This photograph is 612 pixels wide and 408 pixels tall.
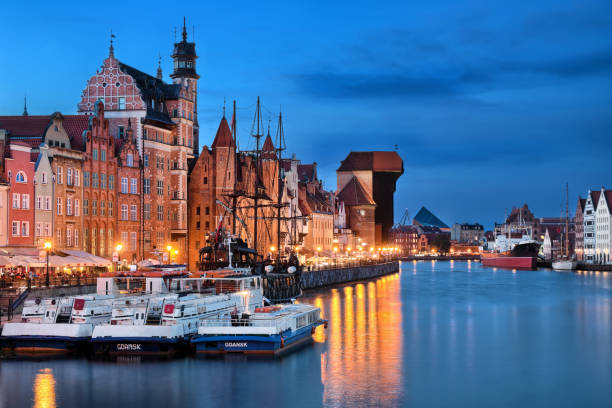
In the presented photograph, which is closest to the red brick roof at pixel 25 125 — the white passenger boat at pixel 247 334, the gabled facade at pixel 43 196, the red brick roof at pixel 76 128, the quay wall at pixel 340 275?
the gabled facade at pixel 43 196

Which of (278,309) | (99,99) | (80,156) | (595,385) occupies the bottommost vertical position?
(595,385)

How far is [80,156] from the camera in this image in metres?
89.2

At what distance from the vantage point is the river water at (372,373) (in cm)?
4262

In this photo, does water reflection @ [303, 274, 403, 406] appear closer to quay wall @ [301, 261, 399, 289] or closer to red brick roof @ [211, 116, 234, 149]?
quay wall @ [301, 261, 399, 289]

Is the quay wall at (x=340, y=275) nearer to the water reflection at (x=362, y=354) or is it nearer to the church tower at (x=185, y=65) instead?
the water reflection at (x=362, y=354)

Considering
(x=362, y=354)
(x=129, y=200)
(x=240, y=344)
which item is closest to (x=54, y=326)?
(x=240, y=344)

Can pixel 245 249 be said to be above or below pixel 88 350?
above

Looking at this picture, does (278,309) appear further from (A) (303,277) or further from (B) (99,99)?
(A) (303,277)

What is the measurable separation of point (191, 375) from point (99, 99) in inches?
2444

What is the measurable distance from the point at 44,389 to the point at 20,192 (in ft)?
130

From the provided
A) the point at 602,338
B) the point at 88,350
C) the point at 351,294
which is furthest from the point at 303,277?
the point at 88,350

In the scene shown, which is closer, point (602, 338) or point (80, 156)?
point (602, 338)

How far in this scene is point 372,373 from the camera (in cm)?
4962

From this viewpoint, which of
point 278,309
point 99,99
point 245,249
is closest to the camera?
point 278,309
